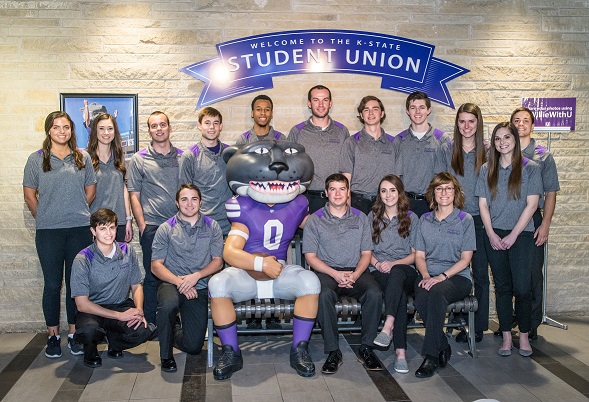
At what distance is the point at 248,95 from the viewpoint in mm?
5195

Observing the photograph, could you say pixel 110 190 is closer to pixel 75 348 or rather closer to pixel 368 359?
pixel 75 348

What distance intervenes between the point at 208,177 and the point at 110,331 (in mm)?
1197

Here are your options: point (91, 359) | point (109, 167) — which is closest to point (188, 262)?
point (91, 359)

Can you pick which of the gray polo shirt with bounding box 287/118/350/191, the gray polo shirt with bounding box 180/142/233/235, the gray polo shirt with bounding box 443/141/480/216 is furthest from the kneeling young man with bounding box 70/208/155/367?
the gray polo shirt with bounding box 443/141/480/216

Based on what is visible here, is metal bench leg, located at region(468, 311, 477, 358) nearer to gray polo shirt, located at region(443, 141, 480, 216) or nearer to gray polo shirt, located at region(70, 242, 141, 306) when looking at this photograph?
gray polo shirt, located at region(443, 141, 480, 216)

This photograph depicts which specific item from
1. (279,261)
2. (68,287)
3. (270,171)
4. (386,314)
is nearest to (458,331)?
(386,314)

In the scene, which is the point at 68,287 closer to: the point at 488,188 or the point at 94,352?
the point at 94,352

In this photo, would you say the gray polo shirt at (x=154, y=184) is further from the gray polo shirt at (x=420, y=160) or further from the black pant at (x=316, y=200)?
the gray polo shirt at (x=420, y=160)

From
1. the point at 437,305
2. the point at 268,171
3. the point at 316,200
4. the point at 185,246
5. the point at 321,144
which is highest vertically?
the point at 321,144

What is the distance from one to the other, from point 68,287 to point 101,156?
90 centimetres

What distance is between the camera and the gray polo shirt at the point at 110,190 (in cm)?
468

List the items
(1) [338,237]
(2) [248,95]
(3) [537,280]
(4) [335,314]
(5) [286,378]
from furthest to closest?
(2) [248,95] → (3) [537,280] → (1) [338,237] → (4) [335,314] → (5) [286,378]

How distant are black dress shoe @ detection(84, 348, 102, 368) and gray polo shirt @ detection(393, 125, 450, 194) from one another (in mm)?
2313

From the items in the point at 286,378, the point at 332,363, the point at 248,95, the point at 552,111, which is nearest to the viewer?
the point at 286,378
